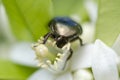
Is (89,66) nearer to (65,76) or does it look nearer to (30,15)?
(65,76)

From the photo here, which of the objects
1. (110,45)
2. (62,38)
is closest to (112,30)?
(110,45)

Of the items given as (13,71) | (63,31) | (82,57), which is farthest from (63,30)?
(13,71)

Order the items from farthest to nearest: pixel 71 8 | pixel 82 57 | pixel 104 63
→ pixel 71 8 < pixel 82 57 < pixel 104 63

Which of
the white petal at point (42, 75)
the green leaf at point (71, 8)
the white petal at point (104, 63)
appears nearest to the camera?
the white petal at point (104, 63)

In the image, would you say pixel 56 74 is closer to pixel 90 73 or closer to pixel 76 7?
pixel 90 73

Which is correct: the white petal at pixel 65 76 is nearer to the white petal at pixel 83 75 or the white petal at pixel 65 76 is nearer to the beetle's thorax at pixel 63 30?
the white petal at pixel 83 75

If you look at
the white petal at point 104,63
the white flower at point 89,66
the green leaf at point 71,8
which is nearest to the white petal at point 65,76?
the white flower at point 89,66
